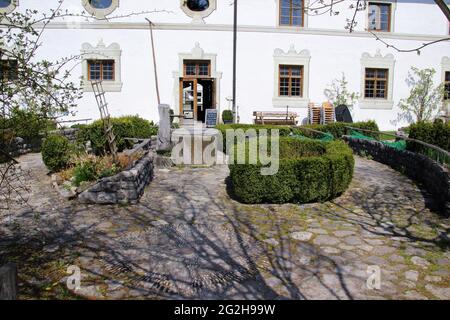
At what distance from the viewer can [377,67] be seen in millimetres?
17828

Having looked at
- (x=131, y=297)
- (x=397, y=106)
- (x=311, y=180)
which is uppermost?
(x=397, y=106)

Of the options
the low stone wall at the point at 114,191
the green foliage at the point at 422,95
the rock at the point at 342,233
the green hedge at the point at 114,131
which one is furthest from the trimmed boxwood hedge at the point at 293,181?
the green foliage at the point at 422,95

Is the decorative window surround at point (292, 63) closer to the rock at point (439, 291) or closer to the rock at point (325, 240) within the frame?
the rock at point (325, 240)

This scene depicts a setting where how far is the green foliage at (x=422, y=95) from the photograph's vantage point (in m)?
17.9

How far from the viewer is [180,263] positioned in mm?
4016

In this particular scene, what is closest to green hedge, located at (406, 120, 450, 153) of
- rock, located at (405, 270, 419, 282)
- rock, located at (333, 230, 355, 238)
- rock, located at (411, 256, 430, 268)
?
rock, located at (333, 230, 355, 238)

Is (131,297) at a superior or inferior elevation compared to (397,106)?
inferior

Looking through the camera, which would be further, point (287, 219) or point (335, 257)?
point (287, 219)

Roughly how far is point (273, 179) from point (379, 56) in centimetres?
1439

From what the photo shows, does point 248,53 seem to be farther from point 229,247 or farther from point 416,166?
point 229,247

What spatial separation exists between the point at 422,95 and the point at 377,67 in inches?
102

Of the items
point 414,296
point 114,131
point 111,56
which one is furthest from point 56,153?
point 111,56
